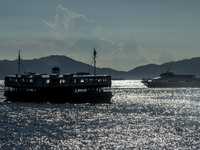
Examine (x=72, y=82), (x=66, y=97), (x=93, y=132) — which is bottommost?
(x=93, y=132)

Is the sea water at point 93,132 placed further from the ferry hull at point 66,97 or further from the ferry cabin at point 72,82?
the ferry cabin at point 72,82

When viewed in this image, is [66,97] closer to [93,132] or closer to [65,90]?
[65,90]

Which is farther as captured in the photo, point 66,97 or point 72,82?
point 72,82

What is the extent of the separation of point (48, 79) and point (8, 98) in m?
16.4

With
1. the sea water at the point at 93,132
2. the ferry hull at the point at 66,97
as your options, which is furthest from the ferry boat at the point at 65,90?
the sea water at the point at 93,132

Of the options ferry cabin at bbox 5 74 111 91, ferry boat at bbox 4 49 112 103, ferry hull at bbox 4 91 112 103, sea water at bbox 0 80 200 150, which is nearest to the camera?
sea water at bbox 0 80 200 150

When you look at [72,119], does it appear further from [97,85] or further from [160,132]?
[97,85]

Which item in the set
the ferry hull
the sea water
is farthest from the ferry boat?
the sea water

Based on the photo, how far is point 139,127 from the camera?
6888cm

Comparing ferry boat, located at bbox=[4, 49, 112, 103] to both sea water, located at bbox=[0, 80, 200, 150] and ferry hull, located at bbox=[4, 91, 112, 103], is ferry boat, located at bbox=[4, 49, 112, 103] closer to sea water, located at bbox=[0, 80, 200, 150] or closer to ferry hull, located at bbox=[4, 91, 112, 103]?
ferry hull, located at bbox=[4, 91, 112, 103]

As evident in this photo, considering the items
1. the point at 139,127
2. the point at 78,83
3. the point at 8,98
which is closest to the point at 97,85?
the point at 78,83

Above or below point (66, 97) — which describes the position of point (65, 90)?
above

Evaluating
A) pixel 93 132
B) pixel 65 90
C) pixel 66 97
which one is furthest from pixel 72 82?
pixel 93 132

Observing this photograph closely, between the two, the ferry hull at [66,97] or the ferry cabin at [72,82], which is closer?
the ferry hull at [66,97]
